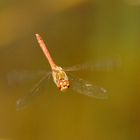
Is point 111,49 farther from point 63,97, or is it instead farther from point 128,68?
point 63,97

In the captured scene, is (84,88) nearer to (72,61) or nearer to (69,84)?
(69,84)

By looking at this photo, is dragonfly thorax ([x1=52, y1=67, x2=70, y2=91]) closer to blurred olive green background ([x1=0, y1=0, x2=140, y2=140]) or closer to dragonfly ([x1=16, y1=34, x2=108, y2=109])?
dragonfly ([x1=16, y1=34, x2=108, y2=109])

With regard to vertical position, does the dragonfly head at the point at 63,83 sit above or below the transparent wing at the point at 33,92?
above

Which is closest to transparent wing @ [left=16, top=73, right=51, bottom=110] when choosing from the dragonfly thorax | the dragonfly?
the dragonfly

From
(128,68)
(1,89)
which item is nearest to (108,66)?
(128,68)

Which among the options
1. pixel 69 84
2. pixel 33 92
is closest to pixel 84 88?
pixel 69 84

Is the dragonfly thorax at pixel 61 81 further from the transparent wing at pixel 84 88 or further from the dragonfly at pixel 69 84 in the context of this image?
the transparent wing at pixel 84 88

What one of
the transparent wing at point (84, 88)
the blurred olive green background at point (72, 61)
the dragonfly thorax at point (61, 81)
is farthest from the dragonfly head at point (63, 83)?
the blurred olive green background at point (72, 61)

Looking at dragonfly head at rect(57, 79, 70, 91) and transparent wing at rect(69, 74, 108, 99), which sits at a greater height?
dragonfly head at rect(57, 79, 70, 91)
